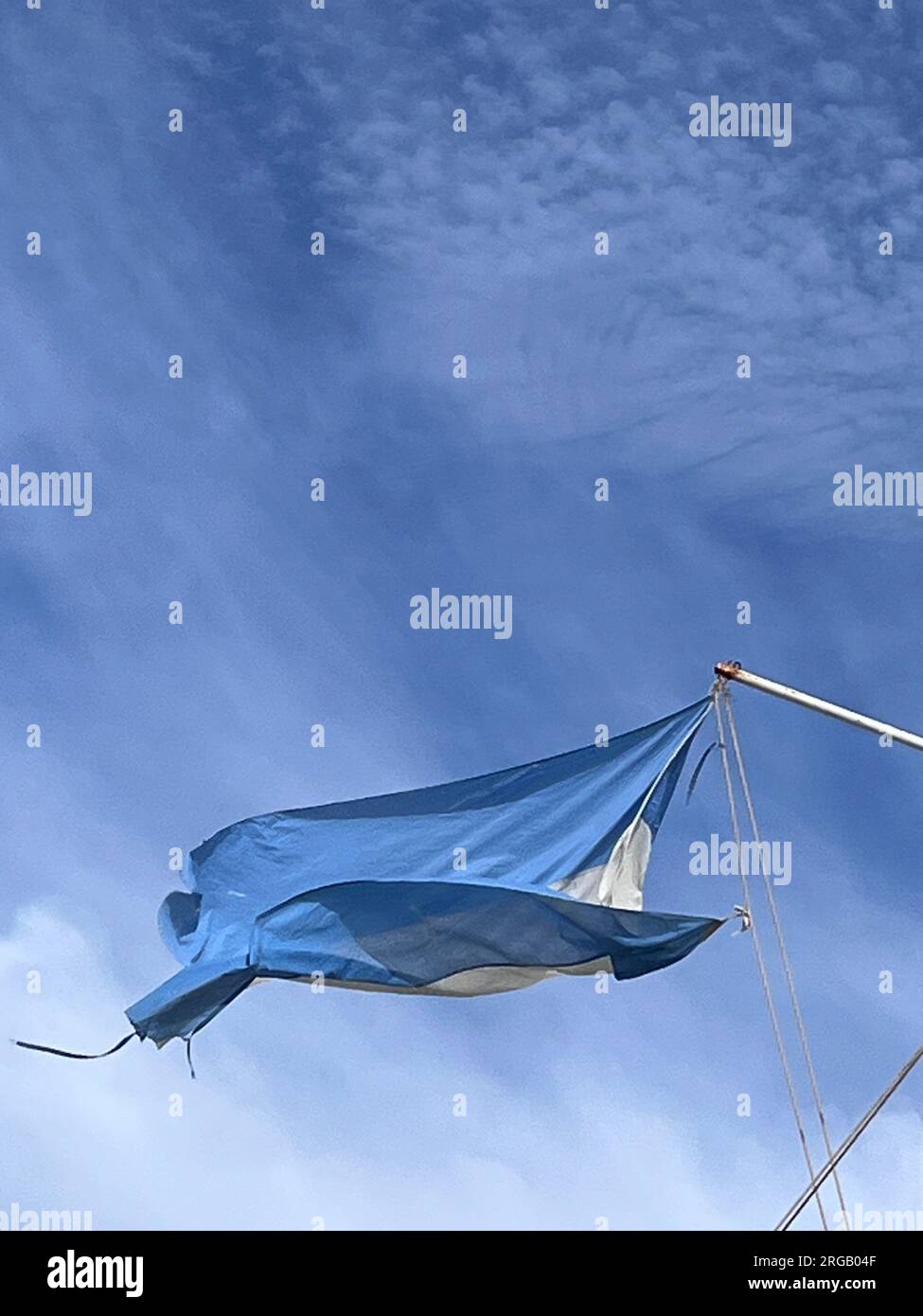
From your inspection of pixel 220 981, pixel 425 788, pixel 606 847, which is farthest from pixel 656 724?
pixel 220 981

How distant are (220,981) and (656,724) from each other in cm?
656

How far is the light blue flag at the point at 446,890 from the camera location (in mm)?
20672

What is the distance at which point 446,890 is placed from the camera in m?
21.2

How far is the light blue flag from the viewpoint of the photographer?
2067 cm
